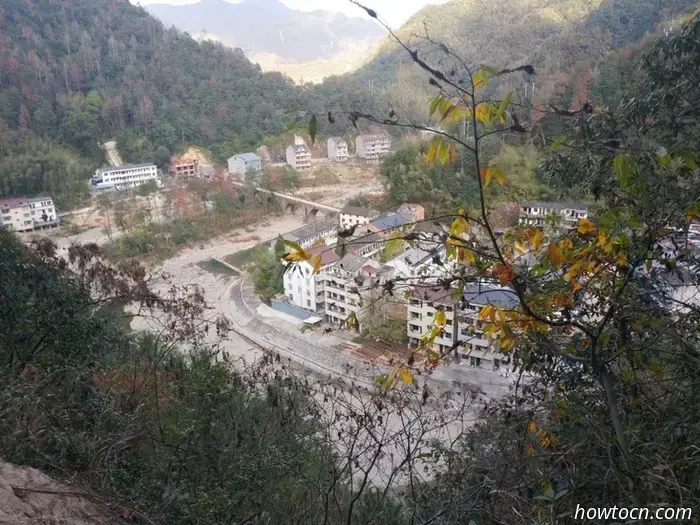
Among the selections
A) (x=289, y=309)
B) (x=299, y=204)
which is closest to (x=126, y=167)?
(x=299, y=204)

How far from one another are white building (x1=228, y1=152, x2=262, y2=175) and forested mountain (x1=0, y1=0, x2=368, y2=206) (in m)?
1.27

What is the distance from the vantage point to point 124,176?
15.7 meters

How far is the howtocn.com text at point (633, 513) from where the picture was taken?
2.24 ft

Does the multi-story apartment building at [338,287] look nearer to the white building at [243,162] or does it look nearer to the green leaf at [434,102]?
the green leaf at [434,102]

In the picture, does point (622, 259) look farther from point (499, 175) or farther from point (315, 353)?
point (315, 353)

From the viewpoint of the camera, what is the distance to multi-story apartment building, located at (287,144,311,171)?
1753 centimetres

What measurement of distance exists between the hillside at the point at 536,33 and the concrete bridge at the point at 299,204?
4121mm

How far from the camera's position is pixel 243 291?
886 centimetres

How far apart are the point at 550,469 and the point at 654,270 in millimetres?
501

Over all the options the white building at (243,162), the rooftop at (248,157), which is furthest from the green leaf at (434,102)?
the rooftop at (248,157)

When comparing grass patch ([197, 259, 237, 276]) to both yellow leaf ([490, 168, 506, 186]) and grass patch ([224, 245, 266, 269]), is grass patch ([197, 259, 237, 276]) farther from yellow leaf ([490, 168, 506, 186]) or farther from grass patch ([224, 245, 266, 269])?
yellow leaf ([490, 168, 506, 186])

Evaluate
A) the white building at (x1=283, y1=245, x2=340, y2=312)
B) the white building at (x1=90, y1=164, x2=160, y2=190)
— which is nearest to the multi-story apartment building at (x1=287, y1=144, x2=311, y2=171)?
the white building at (x1=90, y1=164, x2=160, y2=190)

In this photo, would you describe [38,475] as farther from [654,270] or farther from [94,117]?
[94,117]

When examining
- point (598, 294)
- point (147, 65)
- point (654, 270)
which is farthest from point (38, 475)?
point (147, 65)
